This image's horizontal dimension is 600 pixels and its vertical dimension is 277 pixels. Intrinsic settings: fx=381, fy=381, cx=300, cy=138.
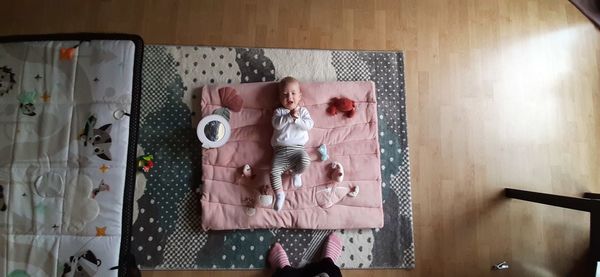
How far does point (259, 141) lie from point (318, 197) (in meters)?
0.34

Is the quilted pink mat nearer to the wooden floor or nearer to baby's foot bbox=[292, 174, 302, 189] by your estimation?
baby's foot bbox=[292, 174, 302, 189]

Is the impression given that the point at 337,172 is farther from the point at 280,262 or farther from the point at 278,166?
the point at 280,262

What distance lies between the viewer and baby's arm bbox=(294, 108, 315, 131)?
156 cm

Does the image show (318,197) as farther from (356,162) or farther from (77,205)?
(77,205)

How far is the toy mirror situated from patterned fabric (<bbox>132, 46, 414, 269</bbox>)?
0.29ft

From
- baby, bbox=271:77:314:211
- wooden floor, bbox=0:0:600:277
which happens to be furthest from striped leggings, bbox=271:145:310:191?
wooden floor, bbox=0:0:600:277

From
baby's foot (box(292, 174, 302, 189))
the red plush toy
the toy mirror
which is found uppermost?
the red plush toy

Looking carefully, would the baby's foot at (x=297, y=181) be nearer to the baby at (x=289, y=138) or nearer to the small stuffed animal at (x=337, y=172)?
the baby at (x=289, y=138)

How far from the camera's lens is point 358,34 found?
1.81 metres

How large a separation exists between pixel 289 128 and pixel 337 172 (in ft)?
0.89

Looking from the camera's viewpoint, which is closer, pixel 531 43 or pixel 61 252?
pixel 61 252

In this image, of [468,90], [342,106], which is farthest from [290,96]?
[468,90]

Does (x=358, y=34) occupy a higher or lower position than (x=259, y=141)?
higher

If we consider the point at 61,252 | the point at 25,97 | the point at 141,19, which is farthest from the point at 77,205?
the point at 141,19
